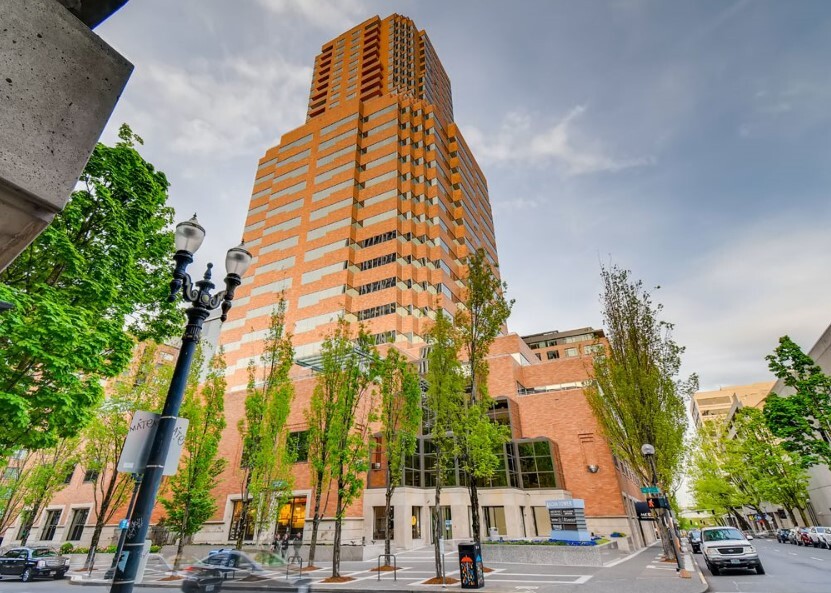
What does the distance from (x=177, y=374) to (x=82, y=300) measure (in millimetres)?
8185

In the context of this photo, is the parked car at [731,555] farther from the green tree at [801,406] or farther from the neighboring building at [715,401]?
the neighboring building at [715,401]

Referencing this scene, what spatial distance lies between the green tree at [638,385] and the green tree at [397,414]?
41.3 feet

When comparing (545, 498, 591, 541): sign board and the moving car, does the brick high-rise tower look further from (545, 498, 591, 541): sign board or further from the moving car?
the moving car

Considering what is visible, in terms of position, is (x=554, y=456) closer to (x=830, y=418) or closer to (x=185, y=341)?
(x=830, y=418)

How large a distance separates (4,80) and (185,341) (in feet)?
15.8

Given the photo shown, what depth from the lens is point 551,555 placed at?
2009 centimetres

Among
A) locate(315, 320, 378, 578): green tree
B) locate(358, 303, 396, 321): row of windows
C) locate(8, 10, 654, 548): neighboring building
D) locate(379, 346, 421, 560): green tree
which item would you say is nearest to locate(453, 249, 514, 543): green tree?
locate(379, 346, 421, 560): green tree

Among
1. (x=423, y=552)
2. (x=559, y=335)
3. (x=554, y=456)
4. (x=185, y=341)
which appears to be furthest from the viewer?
(x=559, y=335)

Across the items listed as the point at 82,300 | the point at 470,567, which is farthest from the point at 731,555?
the point at 82,300

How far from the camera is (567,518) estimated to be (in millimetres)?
23844

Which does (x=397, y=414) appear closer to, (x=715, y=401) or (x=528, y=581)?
(x=528, y=581)

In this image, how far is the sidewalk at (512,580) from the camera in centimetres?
1340

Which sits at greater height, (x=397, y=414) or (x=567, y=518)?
(x=397, y=414)

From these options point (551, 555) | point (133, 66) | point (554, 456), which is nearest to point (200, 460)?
point (551, 555)
